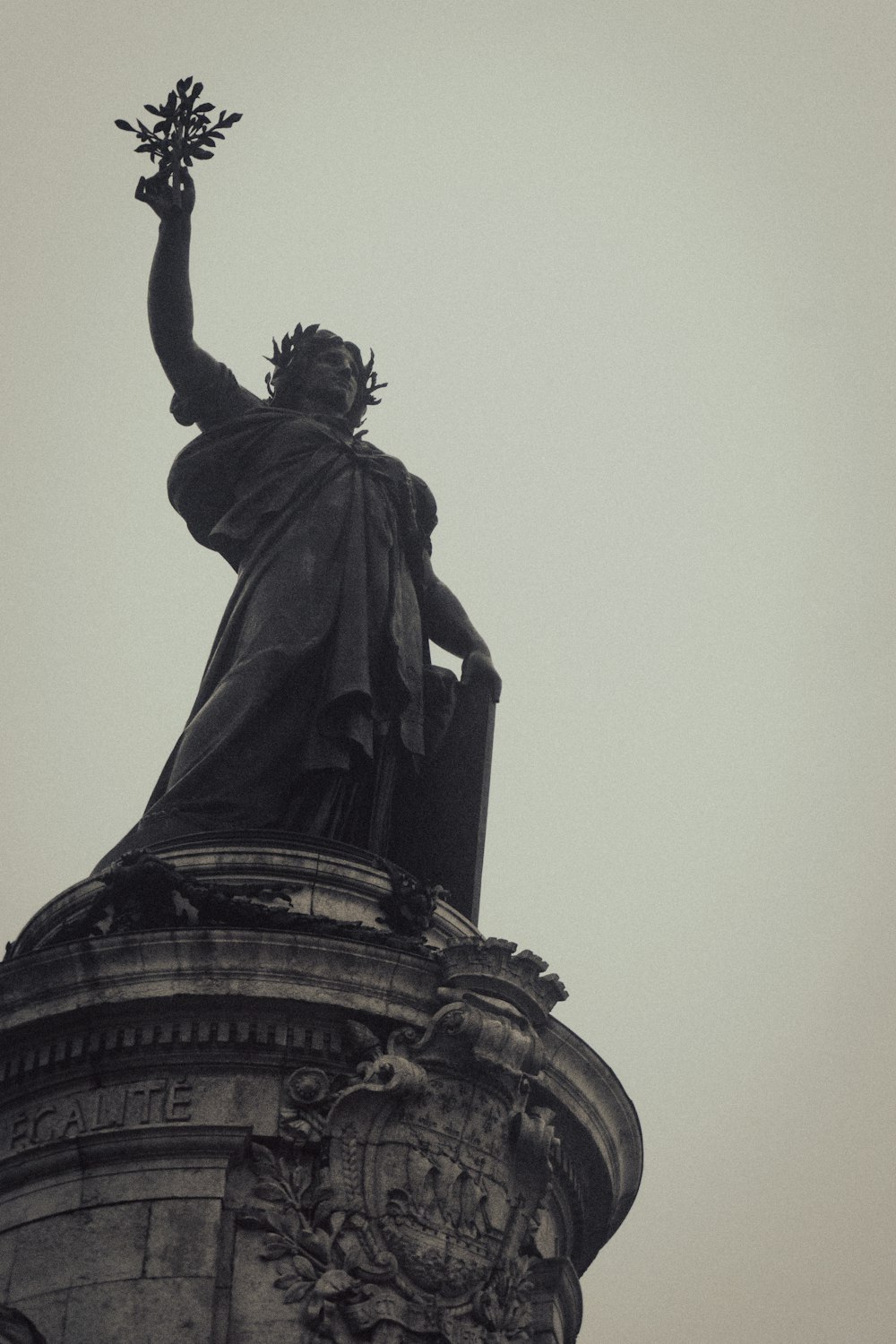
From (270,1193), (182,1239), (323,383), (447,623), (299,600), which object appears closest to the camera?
(182,1239)

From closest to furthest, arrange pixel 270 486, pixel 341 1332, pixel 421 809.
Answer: pixel 341 1332 < pixel 421 809 < pixel 270 486

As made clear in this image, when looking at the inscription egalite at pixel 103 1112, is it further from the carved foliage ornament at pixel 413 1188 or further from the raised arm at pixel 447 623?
the raised arm at pixel 447 623

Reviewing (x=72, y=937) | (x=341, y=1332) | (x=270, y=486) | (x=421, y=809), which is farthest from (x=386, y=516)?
(x=341, y=1332)

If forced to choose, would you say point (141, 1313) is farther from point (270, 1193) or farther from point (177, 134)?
point (177, 134)

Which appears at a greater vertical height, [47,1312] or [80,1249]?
[80,1249]

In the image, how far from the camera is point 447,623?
16297 mm

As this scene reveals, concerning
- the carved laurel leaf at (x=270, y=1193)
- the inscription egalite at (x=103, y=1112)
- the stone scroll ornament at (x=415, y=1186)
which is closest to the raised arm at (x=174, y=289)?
the stone scroll ornament at (x=415, y=1186)

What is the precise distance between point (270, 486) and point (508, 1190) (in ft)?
21.4

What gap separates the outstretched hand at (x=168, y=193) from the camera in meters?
14.9

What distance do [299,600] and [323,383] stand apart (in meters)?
2.68

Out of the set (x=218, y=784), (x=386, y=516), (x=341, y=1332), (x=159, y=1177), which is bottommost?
(x=341, y=1332)

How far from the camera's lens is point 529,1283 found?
11.1 metres

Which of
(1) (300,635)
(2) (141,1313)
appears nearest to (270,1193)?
(2) (141,1313)

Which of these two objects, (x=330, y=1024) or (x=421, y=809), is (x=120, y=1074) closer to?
(x=330, y=1024)
